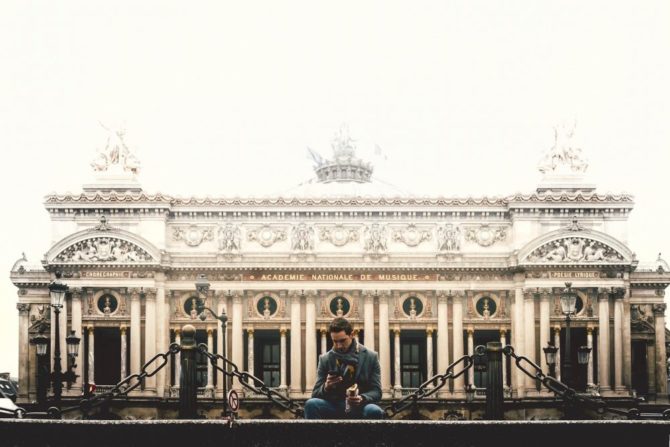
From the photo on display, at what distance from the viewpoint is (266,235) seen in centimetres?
4891

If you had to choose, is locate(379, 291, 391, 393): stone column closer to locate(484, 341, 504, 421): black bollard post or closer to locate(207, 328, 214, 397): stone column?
locate(207, 328, 214, 397): stone column

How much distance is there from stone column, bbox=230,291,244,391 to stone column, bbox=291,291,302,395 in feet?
7.97

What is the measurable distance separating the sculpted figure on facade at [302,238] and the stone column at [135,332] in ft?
25.7

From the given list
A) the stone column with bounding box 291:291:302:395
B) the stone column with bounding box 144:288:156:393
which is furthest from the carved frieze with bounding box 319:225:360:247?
the stone column with bounding box 144:288:156:393

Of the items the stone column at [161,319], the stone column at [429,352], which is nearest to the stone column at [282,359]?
the stone column at [161,319]

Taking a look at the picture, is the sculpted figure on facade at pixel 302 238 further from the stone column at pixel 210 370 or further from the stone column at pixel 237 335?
the stone column at pixel 210 370

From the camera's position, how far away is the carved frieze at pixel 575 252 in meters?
47.5

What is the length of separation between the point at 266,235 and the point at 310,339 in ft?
18.2

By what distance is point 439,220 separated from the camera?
48.9 m

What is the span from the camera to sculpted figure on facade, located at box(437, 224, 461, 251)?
4850 centimetres

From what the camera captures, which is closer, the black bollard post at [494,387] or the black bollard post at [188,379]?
the black bollard post at [188,379]

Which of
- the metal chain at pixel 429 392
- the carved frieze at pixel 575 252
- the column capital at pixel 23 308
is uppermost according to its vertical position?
the carved frieze at pixel 575 252

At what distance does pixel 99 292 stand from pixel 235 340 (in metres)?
6.84
